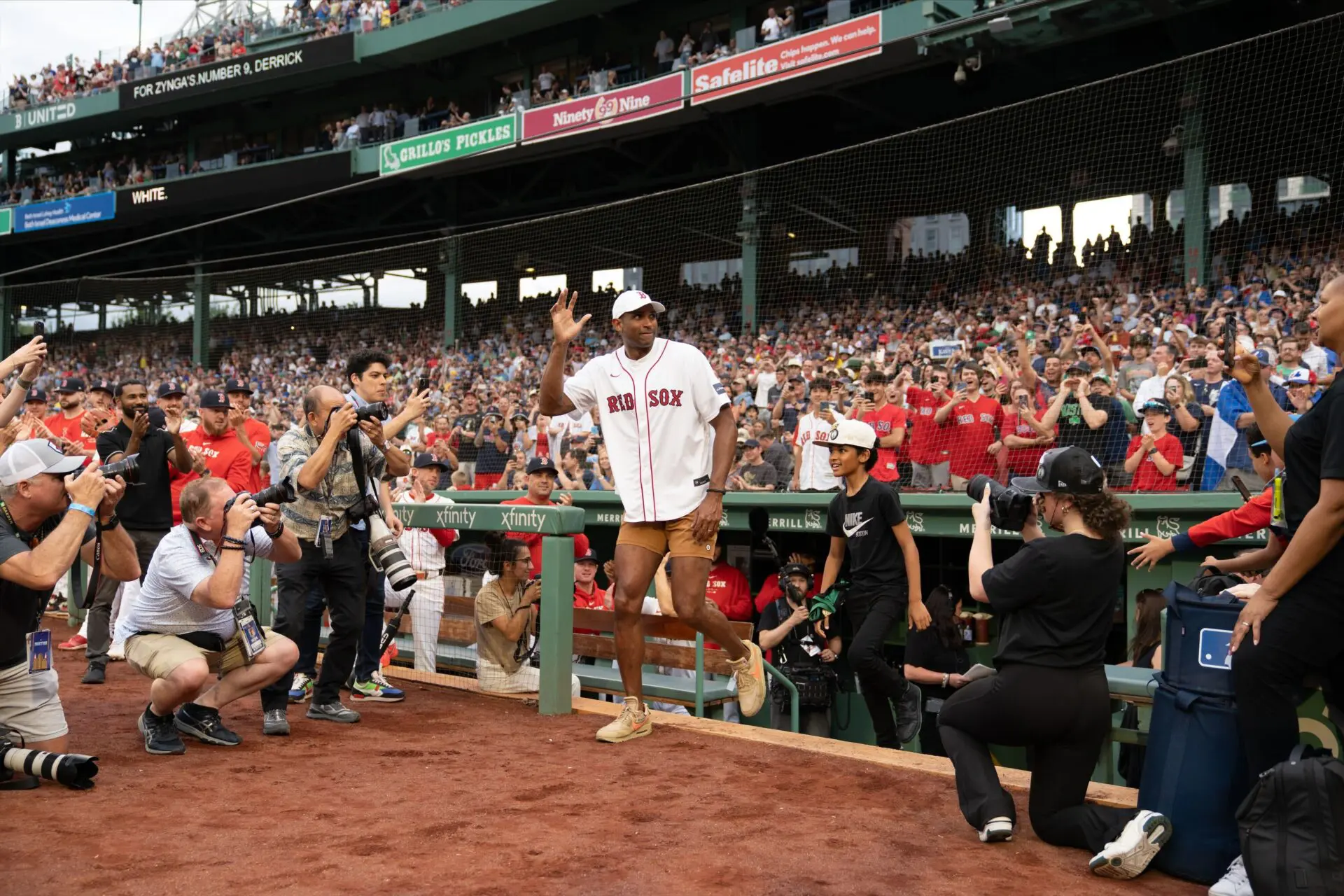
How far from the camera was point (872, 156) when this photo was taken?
21.2 m

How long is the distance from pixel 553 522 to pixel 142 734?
2087 millimetres

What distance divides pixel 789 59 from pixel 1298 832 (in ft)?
53.9

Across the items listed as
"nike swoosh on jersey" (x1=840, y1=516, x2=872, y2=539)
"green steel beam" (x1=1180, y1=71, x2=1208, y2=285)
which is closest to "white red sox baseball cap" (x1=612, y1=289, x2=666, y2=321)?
"nike swoosh on jersey" (x1=840, y1=516, x2=872, y2=539)

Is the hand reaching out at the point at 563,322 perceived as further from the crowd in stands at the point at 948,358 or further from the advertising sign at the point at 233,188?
the advertising sign at the point at 233,188

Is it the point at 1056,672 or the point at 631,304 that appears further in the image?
A: the point at 631,304

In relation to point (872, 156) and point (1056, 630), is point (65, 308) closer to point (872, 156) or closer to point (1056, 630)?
point (872, 156)

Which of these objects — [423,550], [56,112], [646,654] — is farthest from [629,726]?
[56,112]

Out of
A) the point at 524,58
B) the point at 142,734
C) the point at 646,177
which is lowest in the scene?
the point at 142,734

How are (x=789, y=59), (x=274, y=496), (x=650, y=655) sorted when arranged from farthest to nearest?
(x=789, y=59) < (x=650, y=655) < (x=274, y=496)

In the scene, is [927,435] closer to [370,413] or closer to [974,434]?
[974,434]

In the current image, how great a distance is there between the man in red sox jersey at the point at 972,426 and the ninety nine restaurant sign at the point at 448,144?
48.2 feet

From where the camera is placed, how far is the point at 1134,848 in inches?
130

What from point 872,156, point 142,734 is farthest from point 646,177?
point 142,734

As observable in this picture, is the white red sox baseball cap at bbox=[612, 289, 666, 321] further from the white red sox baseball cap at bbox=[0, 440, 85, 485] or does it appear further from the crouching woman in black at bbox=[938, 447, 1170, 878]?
the white red sox baseball cap at bbox=[0, 440, 85, 485]
